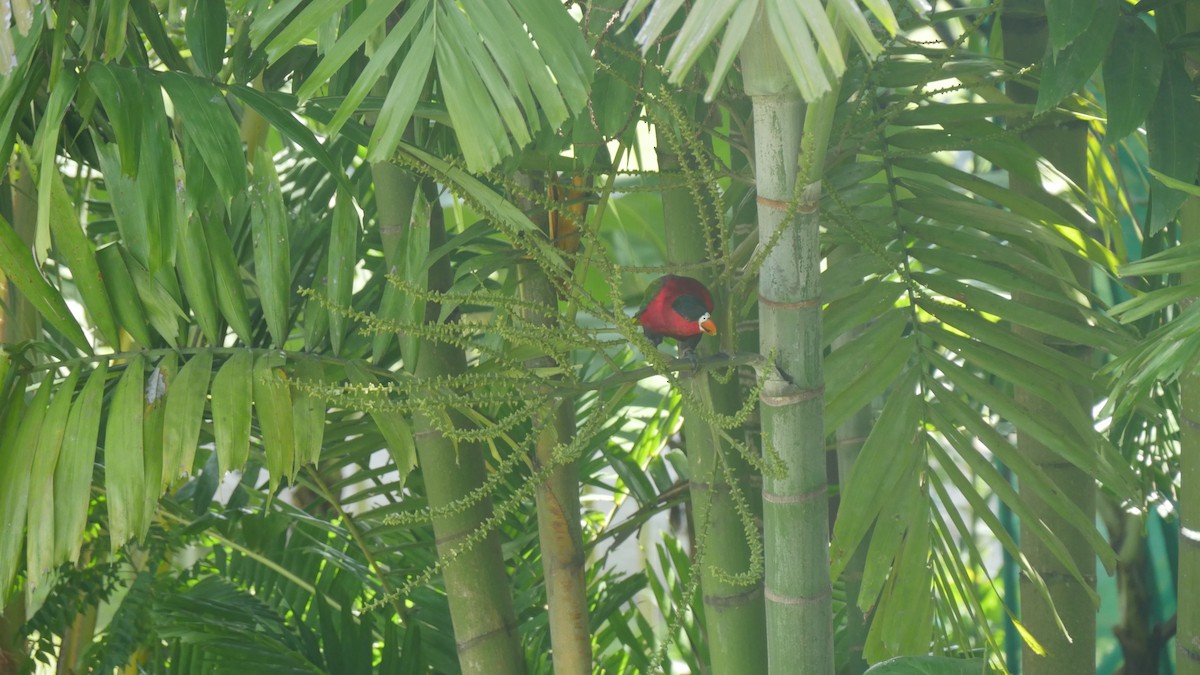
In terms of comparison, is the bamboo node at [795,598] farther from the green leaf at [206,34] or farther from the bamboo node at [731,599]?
the green leaf at [206,34]

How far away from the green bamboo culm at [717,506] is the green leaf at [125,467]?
0.38 metres

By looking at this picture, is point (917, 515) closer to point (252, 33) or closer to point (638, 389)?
point (252, 33)

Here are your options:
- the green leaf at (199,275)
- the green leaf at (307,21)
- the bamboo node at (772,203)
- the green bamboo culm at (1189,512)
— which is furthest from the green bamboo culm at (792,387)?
the green leaf at (199,275)

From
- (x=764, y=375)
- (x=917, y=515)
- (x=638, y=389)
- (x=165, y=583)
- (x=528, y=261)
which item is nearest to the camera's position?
(x=764, y=375)

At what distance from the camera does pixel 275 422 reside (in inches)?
30.8

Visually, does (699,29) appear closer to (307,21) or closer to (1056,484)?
(307,21)

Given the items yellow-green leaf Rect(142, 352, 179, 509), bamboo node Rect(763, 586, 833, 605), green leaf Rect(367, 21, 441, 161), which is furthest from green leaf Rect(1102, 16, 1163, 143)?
yellow-green leaf Rect(142, 352, 179, 509)

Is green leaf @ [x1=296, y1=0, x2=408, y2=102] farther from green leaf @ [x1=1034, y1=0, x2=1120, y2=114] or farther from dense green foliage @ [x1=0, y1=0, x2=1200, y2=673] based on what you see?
green leaf @ [x1=1034, y1=0, x2=1120, y2=114]

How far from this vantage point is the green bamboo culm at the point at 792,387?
0.58m

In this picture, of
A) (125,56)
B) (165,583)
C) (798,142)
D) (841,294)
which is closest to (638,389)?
(165,583)

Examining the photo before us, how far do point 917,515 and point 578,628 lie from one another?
1.05 feet

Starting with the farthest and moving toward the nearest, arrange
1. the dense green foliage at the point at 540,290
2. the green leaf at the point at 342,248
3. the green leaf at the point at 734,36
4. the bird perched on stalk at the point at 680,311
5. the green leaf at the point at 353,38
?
1. the green leaf at the point at 342,248
2. the bird perched on stalk at the point at 680,311
3. the dense green foliage at the point at 540,290
4. the green leaf at the point at 353,38
5. the green leaf at the point at 734,36

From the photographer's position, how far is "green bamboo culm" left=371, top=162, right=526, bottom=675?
839mm

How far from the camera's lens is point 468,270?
792 mm
